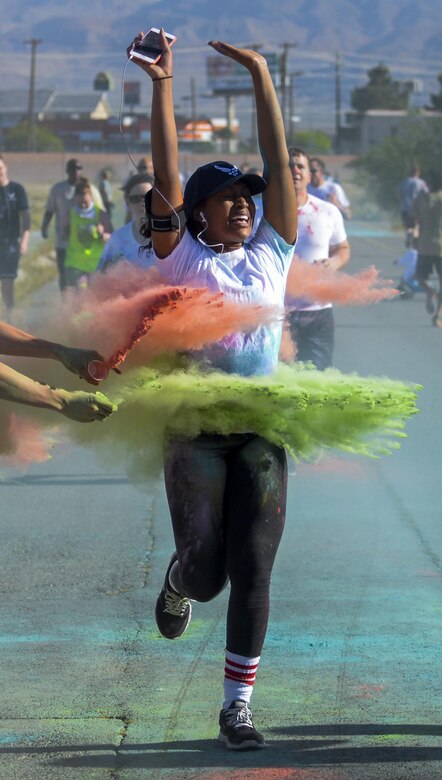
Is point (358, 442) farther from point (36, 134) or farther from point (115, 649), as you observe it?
point (36, 134)

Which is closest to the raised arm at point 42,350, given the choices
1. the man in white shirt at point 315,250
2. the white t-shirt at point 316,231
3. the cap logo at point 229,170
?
the cap logo at point 229,170

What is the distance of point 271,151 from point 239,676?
5.69 feet

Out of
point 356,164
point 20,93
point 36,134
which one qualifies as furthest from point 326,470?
point 20,93

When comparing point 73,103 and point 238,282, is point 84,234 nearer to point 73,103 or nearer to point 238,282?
point 238,282

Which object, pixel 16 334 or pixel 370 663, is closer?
pixel 16 334

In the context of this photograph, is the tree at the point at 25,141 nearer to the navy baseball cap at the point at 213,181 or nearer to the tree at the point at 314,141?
the tree at the point at 314,141

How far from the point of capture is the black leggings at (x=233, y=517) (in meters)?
4.23

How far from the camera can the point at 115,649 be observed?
5.33 m

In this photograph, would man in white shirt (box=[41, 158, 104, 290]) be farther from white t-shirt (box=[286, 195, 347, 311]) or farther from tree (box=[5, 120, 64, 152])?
tree (box=[5, 120, 64, 152])

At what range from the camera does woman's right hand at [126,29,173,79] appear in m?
4.38

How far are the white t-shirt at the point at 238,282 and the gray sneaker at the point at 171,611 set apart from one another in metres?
0.89

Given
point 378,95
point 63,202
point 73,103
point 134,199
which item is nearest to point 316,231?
point 134,199

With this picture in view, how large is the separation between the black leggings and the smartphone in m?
1.25

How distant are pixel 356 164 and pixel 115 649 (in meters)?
68.4
